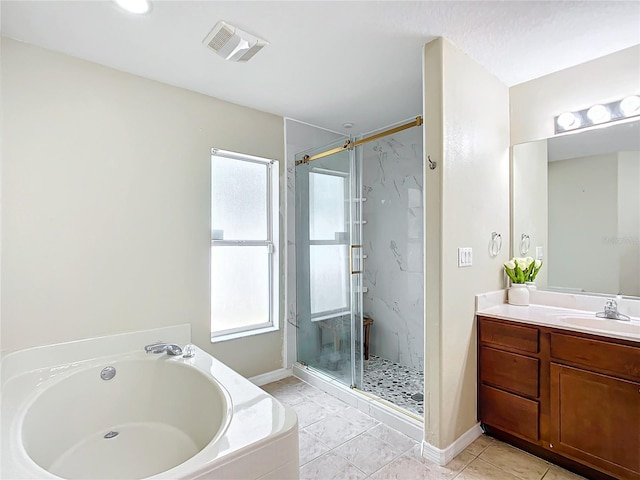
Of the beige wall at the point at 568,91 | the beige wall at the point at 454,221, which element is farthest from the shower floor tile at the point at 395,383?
the beige wall at the point at 568,91

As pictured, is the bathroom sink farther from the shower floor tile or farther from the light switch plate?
the shower floor tile

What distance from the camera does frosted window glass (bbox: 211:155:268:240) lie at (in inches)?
109

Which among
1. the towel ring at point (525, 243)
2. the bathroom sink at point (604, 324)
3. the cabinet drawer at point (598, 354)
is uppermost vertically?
the towel ring at point (525, 243)

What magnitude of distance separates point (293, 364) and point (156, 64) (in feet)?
8.73

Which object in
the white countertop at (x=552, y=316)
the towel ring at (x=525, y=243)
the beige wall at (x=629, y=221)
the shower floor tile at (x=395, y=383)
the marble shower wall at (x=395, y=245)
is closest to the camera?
the white countertop at (x=552, y=316)

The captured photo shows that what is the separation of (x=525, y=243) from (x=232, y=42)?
2.39 metres

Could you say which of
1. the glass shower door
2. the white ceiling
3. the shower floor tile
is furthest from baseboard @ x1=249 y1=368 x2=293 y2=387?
the white ceiling

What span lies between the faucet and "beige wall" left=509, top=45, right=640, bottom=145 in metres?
1.17

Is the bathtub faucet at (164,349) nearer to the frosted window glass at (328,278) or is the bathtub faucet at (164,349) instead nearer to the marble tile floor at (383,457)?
the marble tile floor at (383,457)

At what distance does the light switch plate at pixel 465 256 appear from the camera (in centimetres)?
199

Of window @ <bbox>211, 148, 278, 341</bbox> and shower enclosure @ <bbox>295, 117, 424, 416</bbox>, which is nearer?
window @ <bbox>211, 148, 278, 341</bbox>

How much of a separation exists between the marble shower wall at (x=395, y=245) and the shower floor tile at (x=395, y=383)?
108mm

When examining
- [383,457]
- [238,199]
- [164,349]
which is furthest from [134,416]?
[238,199]

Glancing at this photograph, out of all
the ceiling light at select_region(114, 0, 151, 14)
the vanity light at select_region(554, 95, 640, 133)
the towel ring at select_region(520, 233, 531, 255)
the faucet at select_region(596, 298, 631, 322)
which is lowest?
the faucet at select_region(596, 298, 631, 322)
